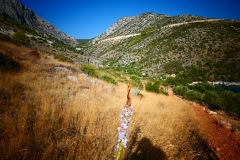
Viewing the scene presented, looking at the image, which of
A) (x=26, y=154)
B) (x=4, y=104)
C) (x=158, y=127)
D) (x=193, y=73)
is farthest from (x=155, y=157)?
(x=193, y=73)

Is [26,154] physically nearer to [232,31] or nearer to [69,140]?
[69,140]

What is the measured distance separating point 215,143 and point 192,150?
2.57 meters

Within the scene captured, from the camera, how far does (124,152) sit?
3535 mm

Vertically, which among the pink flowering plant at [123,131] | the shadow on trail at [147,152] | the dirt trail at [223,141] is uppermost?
the pink flowering plant at [123,131]

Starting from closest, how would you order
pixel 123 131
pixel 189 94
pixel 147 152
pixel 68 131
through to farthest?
pixel 123 131 < pixel 68 131 < pixel 147 152 < pixel 189 94

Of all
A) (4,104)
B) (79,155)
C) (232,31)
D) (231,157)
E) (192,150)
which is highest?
(232,31)

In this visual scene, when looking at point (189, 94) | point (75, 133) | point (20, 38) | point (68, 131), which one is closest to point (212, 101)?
point (189, 94)

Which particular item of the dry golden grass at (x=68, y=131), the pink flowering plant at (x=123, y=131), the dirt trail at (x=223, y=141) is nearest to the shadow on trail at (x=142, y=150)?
the dry golden grass at (x=68, y=131)

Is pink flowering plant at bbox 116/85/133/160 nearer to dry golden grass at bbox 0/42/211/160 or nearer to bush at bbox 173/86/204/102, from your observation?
dry golden grass at bbox 0/42/211/160

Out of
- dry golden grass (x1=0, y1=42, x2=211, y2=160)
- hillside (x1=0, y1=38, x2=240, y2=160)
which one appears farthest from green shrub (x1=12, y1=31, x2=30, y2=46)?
dry golden grass (x1=0, y1=42, x2=211, y2=160)

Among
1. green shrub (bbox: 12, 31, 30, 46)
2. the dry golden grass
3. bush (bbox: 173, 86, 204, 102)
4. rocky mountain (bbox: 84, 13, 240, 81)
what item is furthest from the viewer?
rocky mountain (bbox: 84, 13, 240, 81)

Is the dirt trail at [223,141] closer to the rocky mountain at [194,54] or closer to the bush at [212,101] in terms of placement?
the bush at [212,101]

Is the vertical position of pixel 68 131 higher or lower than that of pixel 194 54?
lower

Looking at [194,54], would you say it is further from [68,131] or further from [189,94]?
[68,131]
